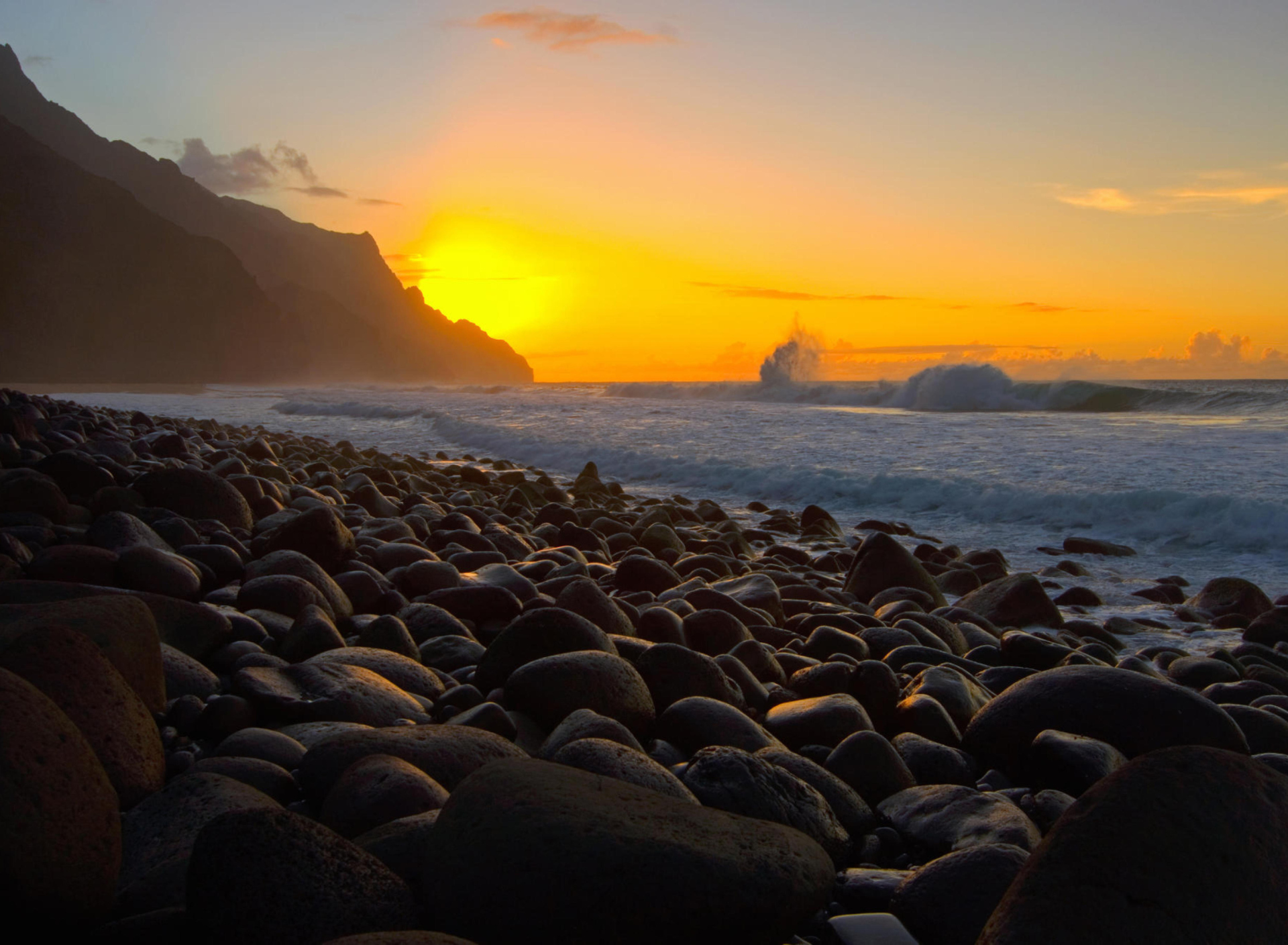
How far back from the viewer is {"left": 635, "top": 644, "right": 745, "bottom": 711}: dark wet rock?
9.11ft

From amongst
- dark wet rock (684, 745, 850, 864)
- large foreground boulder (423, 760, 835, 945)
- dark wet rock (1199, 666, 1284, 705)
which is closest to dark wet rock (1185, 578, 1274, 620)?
dark wet rock (1199, 666, 1284, 705)

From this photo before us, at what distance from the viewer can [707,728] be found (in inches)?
98.1

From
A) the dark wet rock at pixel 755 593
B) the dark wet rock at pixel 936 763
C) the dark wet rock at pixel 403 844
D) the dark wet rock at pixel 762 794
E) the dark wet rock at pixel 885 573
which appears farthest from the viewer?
the dark wet rock at pixel 885 573

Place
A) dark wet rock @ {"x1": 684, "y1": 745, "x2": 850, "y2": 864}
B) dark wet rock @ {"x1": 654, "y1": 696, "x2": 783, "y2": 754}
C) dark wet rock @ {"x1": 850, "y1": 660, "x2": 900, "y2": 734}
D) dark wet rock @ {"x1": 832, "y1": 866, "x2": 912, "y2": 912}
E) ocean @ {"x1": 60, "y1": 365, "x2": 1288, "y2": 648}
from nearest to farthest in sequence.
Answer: dark wet rock @ {"x1": 832, "y1": 866, "x2": 912, "y2": 912} < dark wet rock @ {"x1": 684, "y1": 745, "x2": 850, "y2": 864} < dark wet rock @ {"x1": 654, "y1": 696, "x2": 783, "y2": 754} < dark wet rock @ {"x1": 850, "y1": 660, "x2": 900, "y2": 734} < ocean @ {"x1": 60, "y1": 365, "x2": 1288, "y2": 648}

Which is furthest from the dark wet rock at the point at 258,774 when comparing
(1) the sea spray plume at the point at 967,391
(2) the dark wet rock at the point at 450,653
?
(1) the sea spray plume at the point at 967,391

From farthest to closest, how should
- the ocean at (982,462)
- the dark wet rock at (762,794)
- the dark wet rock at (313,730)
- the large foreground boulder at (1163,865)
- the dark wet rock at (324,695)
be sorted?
the ocean at (982,462) → the dark wet rock at (324,695) → the dark wet rock at (313,730) → the dark wet rock at (762,794) → the large foreground boulder at (1163,865)

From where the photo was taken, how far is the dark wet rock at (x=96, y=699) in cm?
171

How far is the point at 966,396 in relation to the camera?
92.1 feet

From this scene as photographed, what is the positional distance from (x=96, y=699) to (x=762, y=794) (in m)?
1.42

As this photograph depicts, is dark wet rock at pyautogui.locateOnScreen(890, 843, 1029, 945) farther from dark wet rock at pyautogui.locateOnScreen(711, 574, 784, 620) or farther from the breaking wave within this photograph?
the breaking wave

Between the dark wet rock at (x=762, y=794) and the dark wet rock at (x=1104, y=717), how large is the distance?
808mm

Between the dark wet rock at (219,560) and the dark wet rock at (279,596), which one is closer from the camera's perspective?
the dark wet rock at (279,596)

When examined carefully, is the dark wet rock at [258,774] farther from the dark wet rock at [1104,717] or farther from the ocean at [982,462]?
the ocean at [982,462]

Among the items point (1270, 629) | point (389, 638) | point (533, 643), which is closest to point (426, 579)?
point (389, 638)
